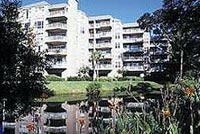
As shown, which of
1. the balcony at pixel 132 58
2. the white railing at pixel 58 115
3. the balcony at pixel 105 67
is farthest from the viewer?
the balcony at pixel 132 58

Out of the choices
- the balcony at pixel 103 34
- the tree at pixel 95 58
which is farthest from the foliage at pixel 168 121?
the balcony at pixel 103 34

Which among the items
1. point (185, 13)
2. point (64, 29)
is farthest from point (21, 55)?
point (64, 29)

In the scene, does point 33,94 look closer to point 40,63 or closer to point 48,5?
point 40,63

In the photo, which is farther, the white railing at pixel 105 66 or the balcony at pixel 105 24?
the balcony at pixel 105 24

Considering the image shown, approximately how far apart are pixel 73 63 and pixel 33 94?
65.9 metres

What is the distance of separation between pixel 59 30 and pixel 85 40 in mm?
12549

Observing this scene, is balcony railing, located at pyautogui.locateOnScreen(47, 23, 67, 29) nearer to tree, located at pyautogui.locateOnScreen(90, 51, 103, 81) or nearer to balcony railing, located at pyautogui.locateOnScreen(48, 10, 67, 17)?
balcony railing, located at pyautogui.locateOnScreen(48, 10, 67, 17)

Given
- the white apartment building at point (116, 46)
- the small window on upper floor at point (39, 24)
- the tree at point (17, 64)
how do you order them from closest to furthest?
the tree at point (17, 64), the small window on upper floor at point (39, 24), the white apartment building at point (116, 46)

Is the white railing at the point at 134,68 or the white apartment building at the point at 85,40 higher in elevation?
the white apartment building at the point at 85,40

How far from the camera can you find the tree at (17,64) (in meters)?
16.8

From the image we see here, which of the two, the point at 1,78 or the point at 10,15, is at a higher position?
the point at 10,15

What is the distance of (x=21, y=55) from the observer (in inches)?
689

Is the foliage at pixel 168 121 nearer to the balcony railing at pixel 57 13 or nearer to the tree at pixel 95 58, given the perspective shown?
the balcony railing at pixel 57 13

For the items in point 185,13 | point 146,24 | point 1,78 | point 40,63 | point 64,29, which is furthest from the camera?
point 64,29
